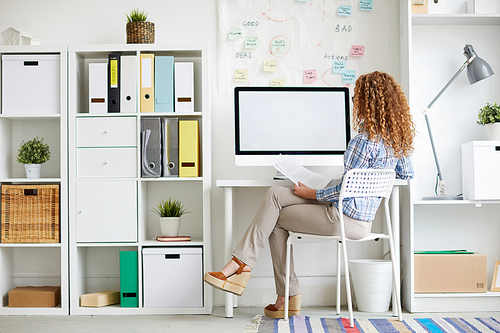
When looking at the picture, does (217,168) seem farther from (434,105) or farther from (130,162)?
(434,105)

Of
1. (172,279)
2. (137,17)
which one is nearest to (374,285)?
(172,279)

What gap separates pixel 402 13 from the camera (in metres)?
2.72

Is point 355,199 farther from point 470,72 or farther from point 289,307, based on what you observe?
point 470,72

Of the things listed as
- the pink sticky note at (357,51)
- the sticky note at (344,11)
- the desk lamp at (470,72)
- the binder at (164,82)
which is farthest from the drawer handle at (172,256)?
the sticky note at (344,11)

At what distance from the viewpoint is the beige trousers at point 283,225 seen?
213cm

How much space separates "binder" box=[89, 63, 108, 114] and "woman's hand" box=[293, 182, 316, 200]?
3.85 ft

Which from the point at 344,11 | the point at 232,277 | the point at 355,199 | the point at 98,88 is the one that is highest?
the point at 344,11

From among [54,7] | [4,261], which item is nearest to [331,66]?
[54,7]

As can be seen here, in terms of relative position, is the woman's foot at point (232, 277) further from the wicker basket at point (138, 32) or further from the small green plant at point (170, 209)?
the wicker basket at point (138, 32)

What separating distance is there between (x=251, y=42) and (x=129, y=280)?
157 cm

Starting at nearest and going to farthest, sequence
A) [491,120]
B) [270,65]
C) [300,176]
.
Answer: [300,176]
[491,120]
[270,65]

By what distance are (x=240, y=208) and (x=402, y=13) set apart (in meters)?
1.52

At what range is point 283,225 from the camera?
2.27 metres

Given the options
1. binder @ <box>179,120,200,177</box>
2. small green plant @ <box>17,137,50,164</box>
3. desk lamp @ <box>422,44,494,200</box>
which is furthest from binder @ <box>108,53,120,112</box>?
desk lamp @ <box>422,44,494,200</box>
